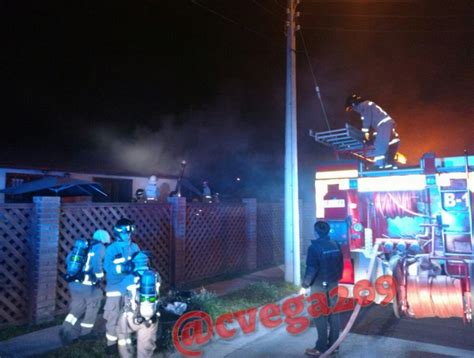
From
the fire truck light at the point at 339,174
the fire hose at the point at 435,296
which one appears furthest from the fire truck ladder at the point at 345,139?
the fire hose at the point at 435,296

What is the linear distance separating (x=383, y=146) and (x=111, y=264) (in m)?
4.35

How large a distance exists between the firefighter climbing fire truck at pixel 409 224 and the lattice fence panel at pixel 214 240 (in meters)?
2.95

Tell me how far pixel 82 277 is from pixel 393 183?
4.37 m

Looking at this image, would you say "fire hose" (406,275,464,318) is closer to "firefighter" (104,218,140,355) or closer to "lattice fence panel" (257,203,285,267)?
"firefighter" (104,218,140,355)

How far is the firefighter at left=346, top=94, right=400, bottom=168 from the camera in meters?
6.09

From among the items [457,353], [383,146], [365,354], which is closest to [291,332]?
[365,354]

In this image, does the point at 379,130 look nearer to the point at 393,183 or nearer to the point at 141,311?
the point at 393,183

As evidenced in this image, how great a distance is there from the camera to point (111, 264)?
4.18 m

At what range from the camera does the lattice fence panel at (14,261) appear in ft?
16.7

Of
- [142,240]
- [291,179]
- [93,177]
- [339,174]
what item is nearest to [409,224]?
[339,174]

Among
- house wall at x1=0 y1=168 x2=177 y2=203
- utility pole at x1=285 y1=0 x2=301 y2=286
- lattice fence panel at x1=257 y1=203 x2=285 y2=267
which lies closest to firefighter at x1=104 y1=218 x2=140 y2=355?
utility pole at x1=285 y1=0 x2=301 y2=286

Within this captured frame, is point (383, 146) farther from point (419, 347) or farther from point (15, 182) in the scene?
point (15, 182)

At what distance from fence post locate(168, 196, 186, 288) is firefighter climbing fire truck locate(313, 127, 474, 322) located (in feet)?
9.17

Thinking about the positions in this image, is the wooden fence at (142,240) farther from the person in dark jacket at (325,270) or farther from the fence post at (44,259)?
the person in dark jacket at (325,270)
